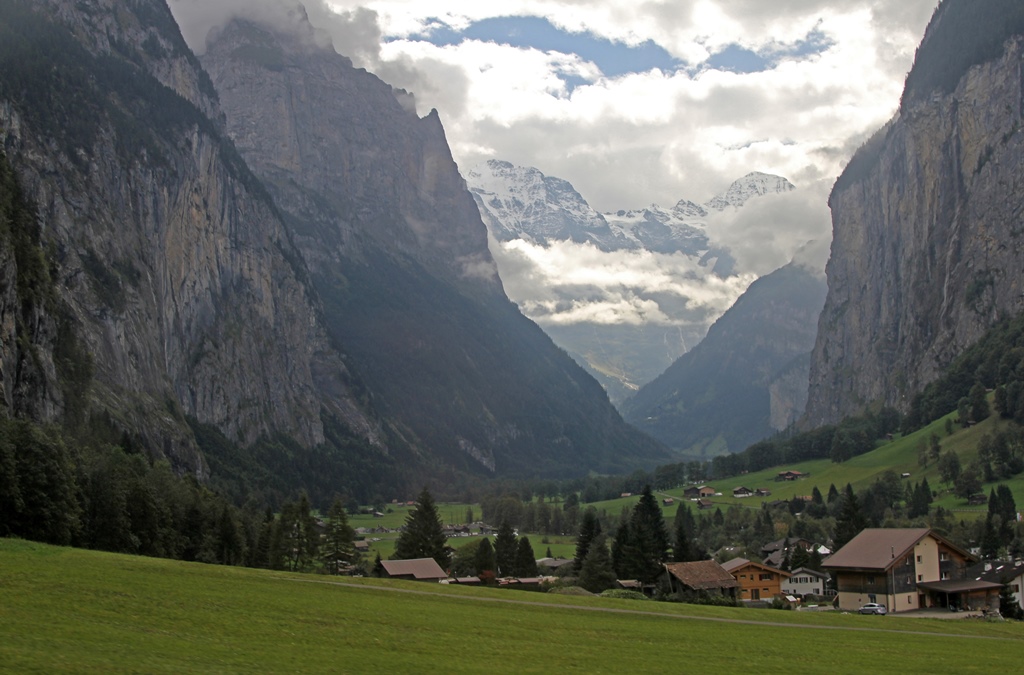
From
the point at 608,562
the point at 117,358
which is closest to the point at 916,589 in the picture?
the point at 608,562

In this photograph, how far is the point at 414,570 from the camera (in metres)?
103

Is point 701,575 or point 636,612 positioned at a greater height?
point 701,575

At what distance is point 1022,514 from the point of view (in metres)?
152

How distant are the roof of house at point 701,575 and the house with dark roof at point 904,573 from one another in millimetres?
9718

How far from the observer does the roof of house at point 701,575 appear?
292 ft

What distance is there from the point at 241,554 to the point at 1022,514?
11519cm

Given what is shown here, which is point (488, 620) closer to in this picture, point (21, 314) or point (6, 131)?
point (21, 314)

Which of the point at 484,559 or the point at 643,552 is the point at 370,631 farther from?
the point at 484,559

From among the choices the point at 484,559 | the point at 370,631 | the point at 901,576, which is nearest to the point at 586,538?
the point at 484,559

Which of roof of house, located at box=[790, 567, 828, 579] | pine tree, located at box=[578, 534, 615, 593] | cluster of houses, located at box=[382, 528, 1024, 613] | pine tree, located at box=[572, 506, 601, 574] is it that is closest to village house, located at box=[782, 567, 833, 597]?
roof of house, located at box=[790, 567, 828, 579]

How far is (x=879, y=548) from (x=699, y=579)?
52.1 ft

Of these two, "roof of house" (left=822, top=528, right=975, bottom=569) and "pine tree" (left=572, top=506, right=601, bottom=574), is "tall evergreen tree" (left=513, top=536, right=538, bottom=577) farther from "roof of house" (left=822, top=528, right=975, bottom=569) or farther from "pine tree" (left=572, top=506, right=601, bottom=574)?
"roof of house" (left=822, top=528, right=975, bottom=569)

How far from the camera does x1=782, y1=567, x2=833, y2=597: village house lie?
4503 inches

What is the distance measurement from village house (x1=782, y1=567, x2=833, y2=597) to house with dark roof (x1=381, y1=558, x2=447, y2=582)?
1567 inches
